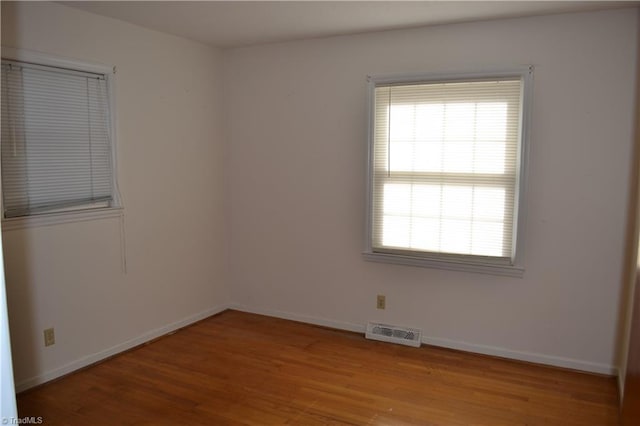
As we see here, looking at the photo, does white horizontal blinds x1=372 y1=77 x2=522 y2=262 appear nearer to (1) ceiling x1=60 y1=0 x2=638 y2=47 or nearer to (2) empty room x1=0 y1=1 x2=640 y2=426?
(2) empty room x1=0 y1=1 x2=640 y2=426

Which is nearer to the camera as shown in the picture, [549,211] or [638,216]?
[638,216]

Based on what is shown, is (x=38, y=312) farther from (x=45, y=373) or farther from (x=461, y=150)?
(x=461, y=150)

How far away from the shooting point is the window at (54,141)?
299cm

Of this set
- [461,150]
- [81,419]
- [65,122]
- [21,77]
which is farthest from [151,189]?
[461,150]

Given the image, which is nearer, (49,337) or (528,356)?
(49,337)

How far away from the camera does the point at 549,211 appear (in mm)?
3447

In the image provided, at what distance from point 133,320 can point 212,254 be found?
0.99 meters

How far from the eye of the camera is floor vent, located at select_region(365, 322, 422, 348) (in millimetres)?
3900

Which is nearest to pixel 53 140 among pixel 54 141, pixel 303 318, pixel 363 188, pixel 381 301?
pixel 54 141

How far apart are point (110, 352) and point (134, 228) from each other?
92 centimetres

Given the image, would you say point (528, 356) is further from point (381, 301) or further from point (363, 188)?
point (363, 188)

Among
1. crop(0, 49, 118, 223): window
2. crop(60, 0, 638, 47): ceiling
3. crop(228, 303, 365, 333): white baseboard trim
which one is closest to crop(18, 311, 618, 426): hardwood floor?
crop(228, 303, 365, 333): white baseboard trim

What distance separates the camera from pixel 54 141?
10.6ft

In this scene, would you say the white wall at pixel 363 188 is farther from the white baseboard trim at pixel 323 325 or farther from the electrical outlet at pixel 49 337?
the electrical outlet at pixel 49 337
